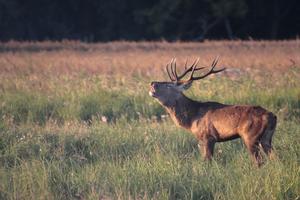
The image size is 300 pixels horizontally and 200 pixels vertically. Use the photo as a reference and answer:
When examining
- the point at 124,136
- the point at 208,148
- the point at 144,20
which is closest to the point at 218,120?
the point at 208,148

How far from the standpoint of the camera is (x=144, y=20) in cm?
4416

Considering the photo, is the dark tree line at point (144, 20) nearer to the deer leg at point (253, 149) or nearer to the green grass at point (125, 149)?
the green grass at point (125, 149)

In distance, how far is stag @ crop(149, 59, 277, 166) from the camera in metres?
8.03

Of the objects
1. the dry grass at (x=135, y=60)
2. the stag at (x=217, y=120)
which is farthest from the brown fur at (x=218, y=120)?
the dry grass at (x=135, y=60)

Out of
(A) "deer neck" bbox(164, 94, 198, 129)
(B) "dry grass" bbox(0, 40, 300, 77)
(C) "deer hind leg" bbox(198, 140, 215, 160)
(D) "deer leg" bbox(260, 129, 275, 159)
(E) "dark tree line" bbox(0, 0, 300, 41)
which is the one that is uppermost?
(E) "dark tree line" bbox(0, 0, 300, 41)

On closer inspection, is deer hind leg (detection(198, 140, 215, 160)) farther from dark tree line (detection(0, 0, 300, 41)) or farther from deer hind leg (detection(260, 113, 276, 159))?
dark tree line (detection(0, 0, 300, 41))

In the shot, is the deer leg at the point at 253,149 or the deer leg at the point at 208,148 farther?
Answer: the deer leg at the point at 208,148

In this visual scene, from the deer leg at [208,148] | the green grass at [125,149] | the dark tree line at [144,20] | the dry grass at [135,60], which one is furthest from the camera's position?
the dark tree line at [144,20]

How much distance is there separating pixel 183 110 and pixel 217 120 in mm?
768

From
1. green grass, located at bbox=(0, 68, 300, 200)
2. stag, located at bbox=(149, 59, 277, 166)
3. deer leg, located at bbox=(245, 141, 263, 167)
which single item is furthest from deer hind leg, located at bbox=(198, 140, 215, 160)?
deer leg, located at bbox=(245, 141, 263, 167)

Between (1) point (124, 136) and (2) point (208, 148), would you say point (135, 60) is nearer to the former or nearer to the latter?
(1) point (124, 136)

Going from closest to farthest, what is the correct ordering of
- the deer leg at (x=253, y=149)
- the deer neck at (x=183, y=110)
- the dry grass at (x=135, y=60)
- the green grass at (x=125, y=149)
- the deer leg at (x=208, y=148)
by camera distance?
the green grass at (x=125, y=149)
the deer leg at (x=253, y=149)
the deer leg at (x=208, y=148)
the deer neck at (x=183, y=110)
the dry grass at (x=135, y=60)

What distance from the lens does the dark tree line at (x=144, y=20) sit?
140 ft

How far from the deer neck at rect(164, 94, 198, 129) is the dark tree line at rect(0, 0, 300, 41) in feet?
108
